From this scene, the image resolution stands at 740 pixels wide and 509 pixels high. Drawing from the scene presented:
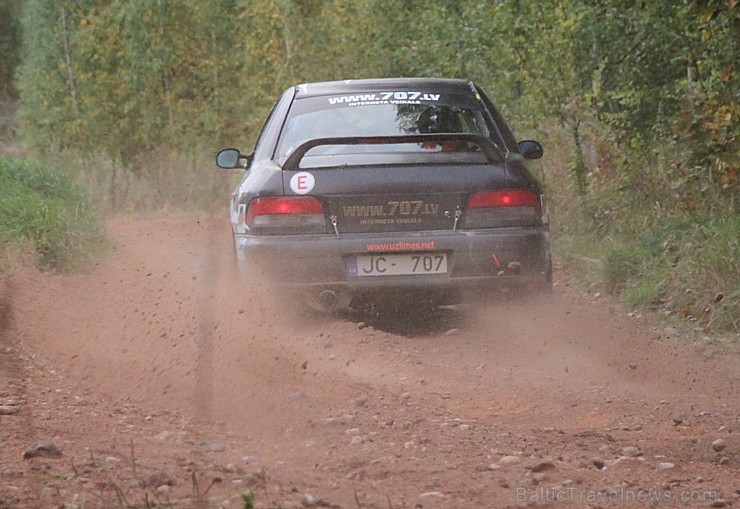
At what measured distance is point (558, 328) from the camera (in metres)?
7.59

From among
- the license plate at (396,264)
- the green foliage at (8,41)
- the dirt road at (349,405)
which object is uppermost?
the green foliage at (8,41)

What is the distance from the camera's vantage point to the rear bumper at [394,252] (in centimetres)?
692

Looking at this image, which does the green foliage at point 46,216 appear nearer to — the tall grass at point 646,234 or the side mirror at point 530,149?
the side mirror at point 530,149

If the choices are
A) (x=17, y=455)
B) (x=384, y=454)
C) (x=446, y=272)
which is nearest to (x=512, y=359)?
(x=446, y=272)

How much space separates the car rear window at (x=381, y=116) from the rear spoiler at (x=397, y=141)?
28 centimetres

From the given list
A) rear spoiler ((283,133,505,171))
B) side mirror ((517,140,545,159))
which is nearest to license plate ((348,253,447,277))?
rear spoiler ((283,133,505,171))

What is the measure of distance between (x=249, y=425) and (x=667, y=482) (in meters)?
1.82

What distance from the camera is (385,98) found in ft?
25.4

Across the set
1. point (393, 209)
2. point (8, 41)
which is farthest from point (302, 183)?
point (8, 41)

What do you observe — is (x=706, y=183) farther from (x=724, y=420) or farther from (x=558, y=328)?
(x=724, y=420)

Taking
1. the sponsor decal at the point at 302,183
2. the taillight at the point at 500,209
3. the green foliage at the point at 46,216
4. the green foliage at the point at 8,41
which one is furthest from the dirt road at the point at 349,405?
the green foliage at the point at 8,41

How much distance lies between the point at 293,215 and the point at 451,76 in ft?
25.5

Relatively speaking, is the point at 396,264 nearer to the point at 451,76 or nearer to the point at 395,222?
the point at 395,222

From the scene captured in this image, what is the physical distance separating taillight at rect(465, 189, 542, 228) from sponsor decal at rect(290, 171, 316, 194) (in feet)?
2.98
